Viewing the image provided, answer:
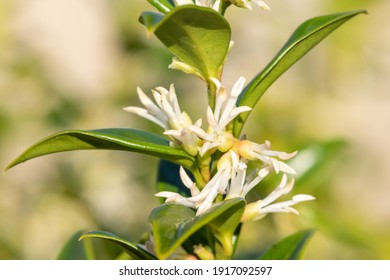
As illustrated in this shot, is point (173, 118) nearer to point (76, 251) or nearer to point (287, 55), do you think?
point (287, 55)

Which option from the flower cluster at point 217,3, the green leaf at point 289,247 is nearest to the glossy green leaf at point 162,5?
the flower cluster at point 217,3

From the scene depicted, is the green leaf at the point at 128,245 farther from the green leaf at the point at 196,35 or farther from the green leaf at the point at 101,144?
the green leaf at the point at 196,35

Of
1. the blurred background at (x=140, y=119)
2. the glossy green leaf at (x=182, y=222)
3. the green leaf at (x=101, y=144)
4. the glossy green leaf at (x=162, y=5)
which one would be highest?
the glossy green leaf at (x=162, y=5)

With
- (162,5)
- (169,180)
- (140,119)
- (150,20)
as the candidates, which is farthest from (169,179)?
(140,119)

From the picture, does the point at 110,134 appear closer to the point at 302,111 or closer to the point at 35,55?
the point at 302,111

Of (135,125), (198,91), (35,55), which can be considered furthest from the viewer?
(198,91)

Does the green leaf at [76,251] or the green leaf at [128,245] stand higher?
the green leaf at [128,245]

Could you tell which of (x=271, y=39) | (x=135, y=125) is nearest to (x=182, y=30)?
(x=135, y=125)
